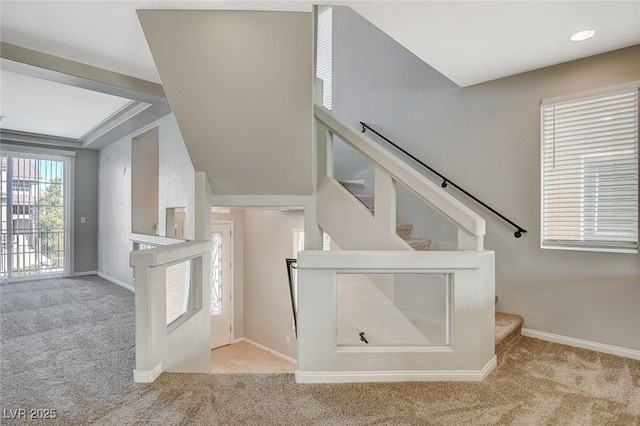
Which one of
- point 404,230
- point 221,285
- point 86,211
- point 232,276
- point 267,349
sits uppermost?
point 86,211

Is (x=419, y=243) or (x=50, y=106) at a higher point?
(x=50, y=106)

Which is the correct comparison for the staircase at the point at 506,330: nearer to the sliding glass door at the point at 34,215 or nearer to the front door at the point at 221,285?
the front door at the point at 221,285

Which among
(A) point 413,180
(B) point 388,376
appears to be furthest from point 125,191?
(B) point 388,376

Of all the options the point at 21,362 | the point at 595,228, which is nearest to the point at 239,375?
the point at 21,362

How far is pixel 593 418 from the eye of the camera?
2.03 metres

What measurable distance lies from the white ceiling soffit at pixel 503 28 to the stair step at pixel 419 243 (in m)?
1.61

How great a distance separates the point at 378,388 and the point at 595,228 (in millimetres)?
2358

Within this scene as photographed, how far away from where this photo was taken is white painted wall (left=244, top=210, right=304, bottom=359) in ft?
20.9

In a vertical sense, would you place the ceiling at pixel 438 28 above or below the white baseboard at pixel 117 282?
above

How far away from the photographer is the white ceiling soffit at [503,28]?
232 cm

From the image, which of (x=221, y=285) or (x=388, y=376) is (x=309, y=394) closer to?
(x=388, y=376)

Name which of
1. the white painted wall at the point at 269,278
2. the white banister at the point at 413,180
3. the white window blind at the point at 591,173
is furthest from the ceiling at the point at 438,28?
the white painted wall at the point at 269,278

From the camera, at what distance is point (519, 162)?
3381mm

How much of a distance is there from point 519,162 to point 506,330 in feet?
5.23
